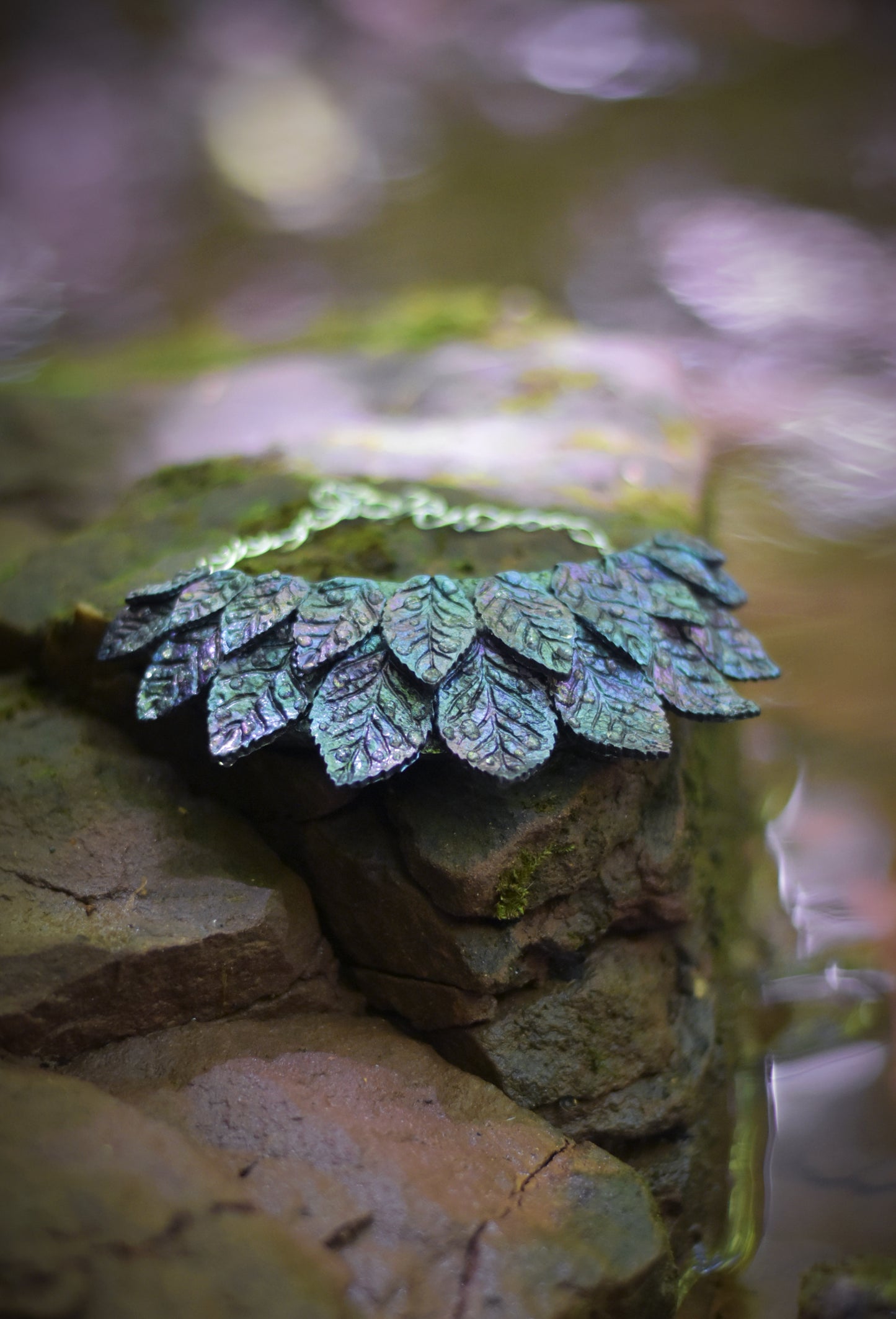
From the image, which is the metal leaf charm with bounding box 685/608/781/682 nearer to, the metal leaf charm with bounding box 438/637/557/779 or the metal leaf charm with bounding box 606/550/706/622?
the metal leaf charm with bounding box 606/550/706/622

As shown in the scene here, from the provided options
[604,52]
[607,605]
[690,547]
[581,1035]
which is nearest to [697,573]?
[690,547]

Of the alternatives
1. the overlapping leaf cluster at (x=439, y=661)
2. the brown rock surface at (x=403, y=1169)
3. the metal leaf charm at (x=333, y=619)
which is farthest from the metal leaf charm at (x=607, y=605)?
the brown rock surface at (x=403, y=1169)

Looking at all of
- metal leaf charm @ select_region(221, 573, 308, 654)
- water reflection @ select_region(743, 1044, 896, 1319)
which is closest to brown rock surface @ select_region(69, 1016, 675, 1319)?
water reflection @ select_region(743, 1044, 896, 1319)

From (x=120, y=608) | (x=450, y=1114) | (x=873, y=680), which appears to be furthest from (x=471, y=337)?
(x=450, y=1114)

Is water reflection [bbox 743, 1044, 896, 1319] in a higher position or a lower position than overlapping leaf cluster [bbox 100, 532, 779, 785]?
lower

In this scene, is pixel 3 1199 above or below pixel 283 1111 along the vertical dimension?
above

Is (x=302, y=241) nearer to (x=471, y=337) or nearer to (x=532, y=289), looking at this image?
(x=532, y=289)

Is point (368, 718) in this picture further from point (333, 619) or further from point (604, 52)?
point (604, 52)
